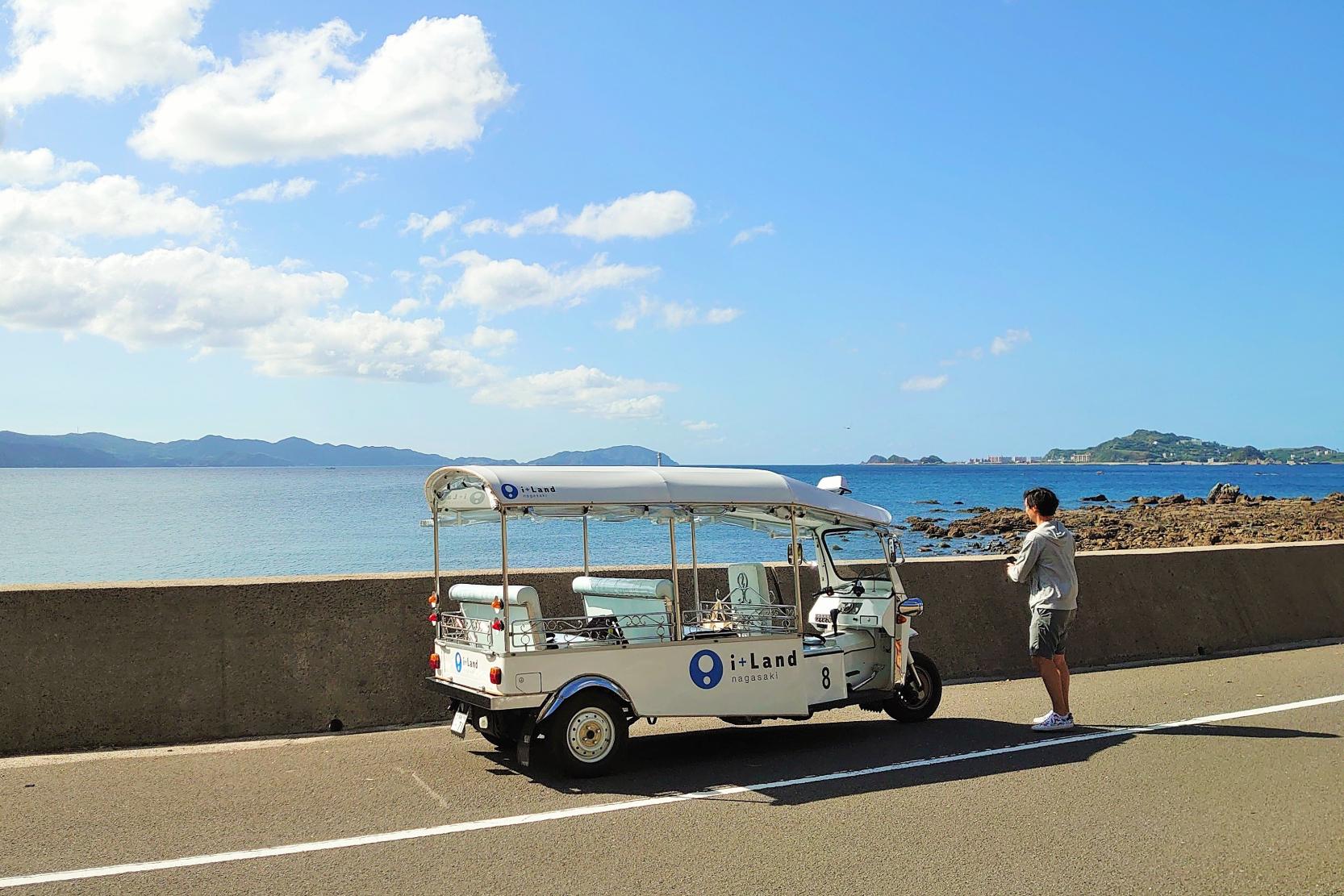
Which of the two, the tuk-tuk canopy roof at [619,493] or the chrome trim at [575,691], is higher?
the tuk-tuk canopy roof at [619,493]

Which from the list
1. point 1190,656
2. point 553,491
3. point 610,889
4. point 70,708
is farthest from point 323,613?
point 1190,656

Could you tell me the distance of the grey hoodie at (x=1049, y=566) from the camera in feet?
30.3

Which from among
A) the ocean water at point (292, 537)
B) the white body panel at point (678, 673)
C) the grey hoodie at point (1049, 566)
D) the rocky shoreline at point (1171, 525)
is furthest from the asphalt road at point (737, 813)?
the rocky shoreline at point (1171, 525)

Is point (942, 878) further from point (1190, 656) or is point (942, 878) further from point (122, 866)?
Answer: point (1190, 656)

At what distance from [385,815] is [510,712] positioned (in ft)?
3.82

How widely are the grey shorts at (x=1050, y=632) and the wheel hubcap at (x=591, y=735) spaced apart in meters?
3.59

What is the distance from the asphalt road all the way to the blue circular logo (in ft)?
→ 1.75

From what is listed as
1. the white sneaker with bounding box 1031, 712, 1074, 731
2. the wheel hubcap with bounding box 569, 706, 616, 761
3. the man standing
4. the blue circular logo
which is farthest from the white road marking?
the blue circular logo

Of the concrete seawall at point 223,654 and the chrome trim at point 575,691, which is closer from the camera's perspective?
the chrome trim at point 575,691

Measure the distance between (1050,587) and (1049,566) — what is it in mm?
167

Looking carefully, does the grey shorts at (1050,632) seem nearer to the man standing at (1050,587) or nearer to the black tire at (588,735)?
the man standing at (1050,587)

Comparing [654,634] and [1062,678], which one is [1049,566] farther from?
[654,634]

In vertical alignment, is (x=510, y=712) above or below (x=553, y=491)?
below

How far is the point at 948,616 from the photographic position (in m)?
11.4
